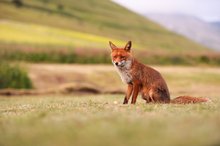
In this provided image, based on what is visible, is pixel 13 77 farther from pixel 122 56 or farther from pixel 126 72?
pixel 122 56

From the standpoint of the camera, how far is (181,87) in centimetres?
5662

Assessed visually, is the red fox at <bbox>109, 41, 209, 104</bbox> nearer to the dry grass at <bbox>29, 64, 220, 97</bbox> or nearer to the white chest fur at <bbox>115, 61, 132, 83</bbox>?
the white chest fur at <bbox>115, 61, 132, 83</bbox>

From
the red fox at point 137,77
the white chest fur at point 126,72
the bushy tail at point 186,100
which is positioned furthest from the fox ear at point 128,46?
the bushy tail at point 186,100

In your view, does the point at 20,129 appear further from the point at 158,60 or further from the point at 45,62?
the point at 158,60

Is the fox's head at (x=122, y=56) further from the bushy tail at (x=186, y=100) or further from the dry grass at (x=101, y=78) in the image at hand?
the dry grass at (x=101, y=78)

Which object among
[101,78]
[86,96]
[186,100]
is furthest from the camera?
[101,78]

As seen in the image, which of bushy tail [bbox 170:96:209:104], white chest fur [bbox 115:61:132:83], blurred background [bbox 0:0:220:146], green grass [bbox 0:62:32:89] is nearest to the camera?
blurred background [bbox 0:0:220:146]

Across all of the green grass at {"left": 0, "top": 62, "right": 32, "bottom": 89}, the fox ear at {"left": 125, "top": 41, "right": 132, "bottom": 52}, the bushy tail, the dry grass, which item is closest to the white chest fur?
the fox ear at {"left": 125, "top": 41, "right": 132, "bottom": 52}

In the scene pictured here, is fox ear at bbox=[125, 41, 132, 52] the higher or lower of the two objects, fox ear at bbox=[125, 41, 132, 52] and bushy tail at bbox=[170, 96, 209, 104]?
the higher

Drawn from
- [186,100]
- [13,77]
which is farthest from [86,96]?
[186,100]

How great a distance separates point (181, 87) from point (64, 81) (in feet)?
39.4

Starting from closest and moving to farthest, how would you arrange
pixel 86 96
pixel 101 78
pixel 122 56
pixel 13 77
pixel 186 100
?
pixel 122 56 < pixel 186 100 < pixel 86 96 < pixel 13 77 < pixel 101 78

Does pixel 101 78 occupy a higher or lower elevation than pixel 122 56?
lower

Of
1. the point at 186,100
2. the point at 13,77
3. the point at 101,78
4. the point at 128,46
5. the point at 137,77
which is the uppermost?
the point at 128,46
